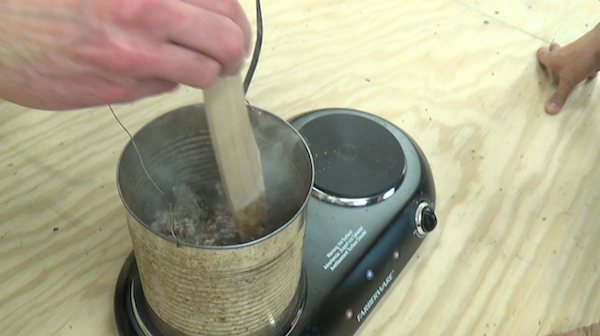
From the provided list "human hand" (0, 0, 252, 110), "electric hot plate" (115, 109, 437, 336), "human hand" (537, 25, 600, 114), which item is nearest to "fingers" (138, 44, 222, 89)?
"human hand" (0, 0, 252, 110)

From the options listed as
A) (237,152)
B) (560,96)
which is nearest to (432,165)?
(560,96)

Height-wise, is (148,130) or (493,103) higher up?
(148,130)

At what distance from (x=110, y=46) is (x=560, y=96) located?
72 cm

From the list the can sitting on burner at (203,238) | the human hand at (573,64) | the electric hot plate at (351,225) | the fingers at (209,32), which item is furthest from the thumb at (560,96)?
the fingers at (209,32)

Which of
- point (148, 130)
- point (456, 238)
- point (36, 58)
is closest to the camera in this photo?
point (36, 58)

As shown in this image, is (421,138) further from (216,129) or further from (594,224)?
(216,129)

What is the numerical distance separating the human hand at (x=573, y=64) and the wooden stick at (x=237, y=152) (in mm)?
563

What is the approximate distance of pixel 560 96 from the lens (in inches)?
29.8

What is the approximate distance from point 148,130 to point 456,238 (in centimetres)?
40

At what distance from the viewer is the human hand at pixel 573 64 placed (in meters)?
0.75

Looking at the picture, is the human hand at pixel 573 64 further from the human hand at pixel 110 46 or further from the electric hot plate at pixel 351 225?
the human hand at pixel 110 46

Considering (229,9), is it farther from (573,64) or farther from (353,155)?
(573,64)

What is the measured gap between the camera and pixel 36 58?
268mm

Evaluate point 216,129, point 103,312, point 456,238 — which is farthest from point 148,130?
point 456,238
